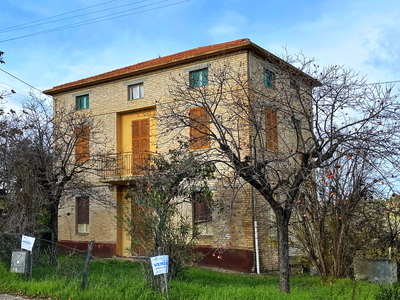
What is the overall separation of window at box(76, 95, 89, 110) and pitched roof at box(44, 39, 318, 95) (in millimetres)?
499

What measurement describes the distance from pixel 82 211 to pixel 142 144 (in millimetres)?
4490

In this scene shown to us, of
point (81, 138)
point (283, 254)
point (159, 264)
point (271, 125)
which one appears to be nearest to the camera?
point (159, 264)

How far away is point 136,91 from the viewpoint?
1894 centimetres

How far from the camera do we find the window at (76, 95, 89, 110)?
2036cm

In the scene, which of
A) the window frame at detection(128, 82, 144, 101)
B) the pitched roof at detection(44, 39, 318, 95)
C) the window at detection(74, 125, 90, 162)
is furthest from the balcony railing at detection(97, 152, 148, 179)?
the pitched roof at detection(44, 39, 318, 95)

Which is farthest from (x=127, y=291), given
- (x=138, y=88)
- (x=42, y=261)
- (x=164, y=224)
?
(x=138, y=88)

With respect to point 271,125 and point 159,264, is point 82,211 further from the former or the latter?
point 159,264

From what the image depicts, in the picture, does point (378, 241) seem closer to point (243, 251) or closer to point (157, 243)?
point (243, 251)

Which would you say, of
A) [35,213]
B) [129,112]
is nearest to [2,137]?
[35,213]

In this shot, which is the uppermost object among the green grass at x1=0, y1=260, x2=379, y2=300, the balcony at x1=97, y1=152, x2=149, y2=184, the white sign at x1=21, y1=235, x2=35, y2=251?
the balcony at x1=97, y1=152, x2=149, y2=184

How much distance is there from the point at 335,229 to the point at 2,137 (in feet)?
35.5

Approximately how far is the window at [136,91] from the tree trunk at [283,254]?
36.2 ft

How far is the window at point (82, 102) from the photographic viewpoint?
20359 mm

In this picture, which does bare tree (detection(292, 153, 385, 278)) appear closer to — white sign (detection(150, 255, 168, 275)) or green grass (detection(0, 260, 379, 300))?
green grass (detection(0, 260, 379, 300))
